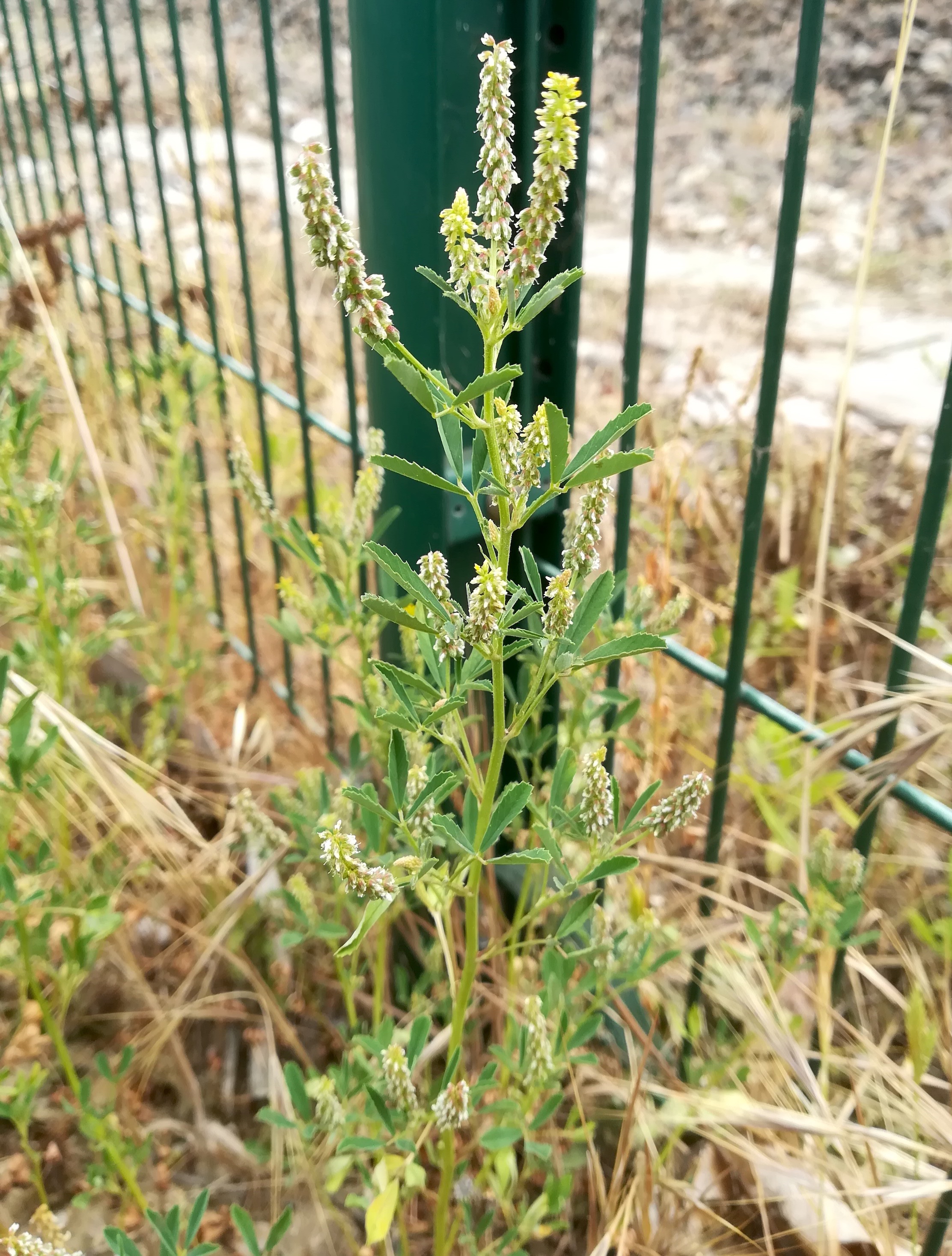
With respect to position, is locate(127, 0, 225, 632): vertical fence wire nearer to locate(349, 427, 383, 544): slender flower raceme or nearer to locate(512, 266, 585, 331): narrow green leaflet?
locate(349, 427, 383, 544): slender flower raceme

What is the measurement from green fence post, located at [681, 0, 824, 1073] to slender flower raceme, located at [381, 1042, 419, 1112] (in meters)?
0.38

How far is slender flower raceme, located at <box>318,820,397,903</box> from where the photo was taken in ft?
1.98

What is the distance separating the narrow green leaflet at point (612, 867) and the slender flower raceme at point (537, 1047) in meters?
0.17

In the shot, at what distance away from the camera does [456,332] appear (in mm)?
1106

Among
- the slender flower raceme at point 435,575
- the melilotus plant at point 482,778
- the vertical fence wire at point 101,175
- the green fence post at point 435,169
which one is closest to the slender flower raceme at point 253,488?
the melilotus plant at point 482,778

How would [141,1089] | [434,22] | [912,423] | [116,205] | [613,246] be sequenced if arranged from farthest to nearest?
[116,205]
[613,246]
[912,423]
[141,1089]
[434,22]

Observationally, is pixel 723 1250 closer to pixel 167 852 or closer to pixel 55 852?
pixel 167 852

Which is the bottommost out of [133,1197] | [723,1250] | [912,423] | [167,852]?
[133,1197]

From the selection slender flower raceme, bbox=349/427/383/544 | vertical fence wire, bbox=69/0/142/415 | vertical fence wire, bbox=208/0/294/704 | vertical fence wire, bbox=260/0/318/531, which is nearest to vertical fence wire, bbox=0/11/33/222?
vertical fence wire, bbox=69/0/142/415

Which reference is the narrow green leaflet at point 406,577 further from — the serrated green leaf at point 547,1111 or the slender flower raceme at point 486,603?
the serrated green leaf at point 547,1111

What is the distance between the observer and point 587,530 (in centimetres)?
63

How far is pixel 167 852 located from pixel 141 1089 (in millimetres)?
279

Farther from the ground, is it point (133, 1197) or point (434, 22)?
point (434, 22)

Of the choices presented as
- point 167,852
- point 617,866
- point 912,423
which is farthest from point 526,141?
point 912,423
